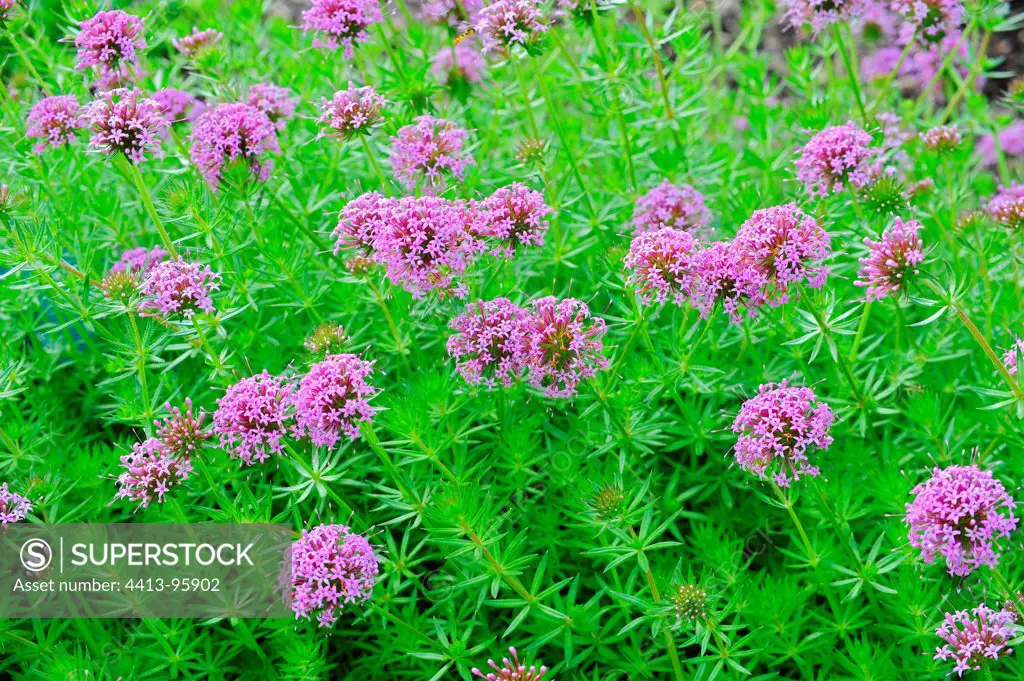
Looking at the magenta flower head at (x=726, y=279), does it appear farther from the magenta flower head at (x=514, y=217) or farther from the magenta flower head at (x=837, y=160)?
the magenta flower head at (x=837, y=160)

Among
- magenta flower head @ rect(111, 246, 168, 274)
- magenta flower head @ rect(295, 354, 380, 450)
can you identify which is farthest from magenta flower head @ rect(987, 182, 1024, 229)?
magenta flower head @ rect(111, 246, 168, 274)

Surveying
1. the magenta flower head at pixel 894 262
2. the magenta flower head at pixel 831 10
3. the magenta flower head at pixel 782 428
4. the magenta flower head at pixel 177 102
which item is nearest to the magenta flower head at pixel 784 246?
the magenta flower head at pixel 894 262

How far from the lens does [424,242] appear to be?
4.49 m

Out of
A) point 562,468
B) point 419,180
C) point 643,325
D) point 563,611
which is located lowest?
point 563,611

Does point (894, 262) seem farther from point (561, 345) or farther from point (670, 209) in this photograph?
point (670, 209)

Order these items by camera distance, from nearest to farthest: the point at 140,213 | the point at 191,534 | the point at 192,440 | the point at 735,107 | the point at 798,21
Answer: the point at 192,440 → the point at 191,534 → the point at 798,21 → the point at 140,213 → the point at 735,107

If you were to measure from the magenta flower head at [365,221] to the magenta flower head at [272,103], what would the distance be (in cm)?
148

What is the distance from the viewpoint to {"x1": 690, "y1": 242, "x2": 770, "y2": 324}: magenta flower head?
171 inches

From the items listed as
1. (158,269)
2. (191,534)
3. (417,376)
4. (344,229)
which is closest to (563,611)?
(417,376)

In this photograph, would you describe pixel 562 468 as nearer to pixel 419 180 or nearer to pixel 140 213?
pixel 419 180

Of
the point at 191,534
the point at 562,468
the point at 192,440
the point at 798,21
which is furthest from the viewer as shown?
the point at 798,21

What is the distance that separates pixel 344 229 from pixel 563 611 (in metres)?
2.21

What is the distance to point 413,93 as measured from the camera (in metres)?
6.02

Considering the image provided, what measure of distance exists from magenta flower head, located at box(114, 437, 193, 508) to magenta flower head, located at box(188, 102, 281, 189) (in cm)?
162
